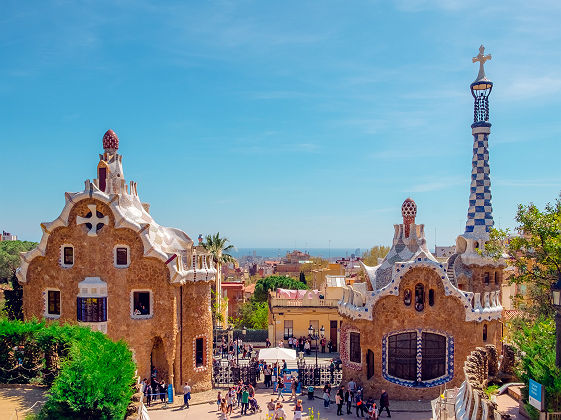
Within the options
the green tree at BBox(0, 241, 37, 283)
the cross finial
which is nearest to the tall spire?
the cross finial

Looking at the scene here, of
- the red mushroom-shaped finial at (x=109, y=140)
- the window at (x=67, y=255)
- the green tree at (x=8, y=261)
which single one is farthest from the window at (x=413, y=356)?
the green tree at (x=8, y=261)

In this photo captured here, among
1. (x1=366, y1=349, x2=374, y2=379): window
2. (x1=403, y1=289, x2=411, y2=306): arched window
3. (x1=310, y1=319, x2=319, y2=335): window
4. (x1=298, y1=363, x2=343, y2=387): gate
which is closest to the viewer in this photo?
(x1=403, y1=289, x2=411, y2=306): arched window

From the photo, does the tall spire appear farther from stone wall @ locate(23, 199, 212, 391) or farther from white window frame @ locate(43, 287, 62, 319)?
white window frame @ locate(43, 287, 62, 319)

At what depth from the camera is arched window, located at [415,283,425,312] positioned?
26.8 m

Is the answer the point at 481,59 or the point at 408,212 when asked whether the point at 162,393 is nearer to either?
the point at 408,212

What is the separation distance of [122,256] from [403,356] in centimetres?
1421

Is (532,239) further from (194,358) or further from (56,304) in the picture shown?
(56,304)

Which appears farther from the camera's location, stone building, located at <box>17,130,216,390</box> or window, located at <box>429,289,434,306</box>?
window, located at <box>429,289,434,306</box>

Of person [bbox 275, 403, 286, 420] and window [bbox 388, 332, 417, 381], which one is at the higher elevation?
window [bbox 388, 332, 417, 381]

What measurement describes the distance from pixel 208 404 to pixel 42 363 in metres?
9.31

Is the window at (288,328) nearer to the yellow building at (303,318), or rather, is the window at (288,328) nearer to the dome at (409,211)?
the yellow building at (303,318)

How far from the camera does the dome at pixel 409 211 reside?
2939 cm

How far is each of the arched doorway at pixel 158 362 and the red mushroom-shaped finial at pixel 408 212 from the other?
13767mm

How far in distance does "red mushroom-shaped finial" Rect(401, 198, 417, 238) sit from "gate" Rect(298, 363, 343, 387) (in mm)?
8298
